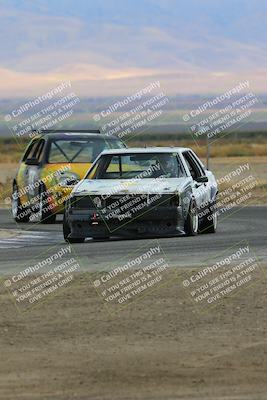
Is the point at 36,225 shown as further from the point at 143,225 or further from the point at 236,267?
the point at 236,267

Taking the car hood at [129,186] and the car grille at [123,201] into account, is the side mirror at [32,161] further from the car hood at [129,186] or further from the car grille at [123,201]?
the car grille at [123,201]

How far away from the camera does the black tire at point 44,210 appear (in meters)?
28.0

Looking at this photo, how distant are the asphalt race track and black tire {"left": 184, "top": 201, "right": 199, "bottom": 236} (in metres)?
0.16

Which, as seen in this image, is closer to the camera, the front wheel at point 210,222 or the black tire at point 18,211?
the front wheel at point 210,222

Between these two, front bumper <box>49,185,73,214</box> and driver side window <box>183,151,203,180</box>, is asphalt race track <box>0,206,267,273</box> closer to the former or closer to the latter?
front bumper <box>49,185,73,214</box>

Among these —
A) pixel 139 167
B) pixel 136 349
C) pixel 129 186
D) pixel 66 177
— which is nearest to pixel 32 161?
pixel 66 177

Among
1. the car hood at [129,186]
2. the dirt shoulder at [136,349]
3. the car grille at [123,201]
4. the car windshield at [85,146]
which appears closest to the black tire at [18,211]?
the car windshield at [85,146]

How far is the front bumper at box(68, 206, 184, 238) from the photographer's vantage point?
72.8 ft

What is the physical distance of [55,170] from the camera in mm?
28219

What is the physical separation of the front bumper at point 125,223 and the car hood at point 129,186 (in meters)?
0.33

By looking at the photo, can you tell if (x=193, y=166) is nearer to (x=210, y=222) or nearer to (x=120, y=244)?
(x=210, y=222)

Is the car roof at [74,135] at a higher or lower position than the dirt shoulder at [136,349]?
lower

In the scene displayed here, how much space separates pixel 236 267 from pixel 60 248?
4.38 metres

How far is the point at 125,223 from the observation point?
22.3m
